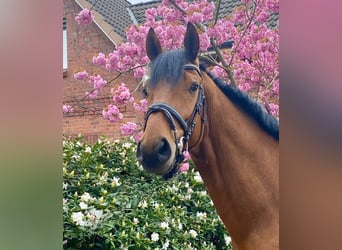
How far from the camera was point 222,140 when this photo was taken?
1454 millimetres

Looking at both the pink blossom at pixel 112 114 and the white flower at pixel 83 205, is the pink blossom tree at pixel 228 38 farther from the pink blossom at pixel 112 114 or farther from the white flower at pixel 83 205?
the white flower at pixel 83 205

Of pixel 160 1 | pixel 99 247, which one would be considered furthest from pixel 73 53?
pixel 99 247

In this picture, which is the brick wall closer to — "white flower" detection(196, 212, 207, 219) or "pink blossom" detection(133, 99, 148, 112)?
"pink blossom" detection(133, 99, 148, 112)

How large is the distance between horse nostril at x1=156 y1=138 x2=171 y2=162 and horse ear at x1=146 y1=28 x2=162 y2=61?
396 millimetres

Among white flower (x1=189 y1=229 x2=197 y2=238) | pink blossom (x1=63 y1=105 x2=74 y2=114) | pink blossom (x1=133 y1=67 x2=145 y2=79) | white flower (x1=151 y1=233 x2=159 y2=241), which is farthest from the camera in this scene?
white flower (x1=189 y1=229 x2=197 y2=238)

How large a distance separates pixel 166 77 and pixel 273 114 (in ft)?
1.45

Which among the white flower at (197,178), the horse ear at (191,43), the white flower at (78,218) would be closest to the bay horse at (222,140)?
the horse ear at (191,43)

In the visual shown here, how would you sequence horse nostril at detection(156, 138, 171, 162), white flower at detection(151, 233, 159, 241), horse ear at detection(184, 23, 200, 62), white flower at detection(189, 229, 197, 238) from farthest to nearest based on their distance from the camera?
white flower at detection(189, 229, 197, 238) → white flower at detection(151, 233, 159, 241) → horse ear at detection(184, 23, 200, 62) → horse nostril at detection(156, 138, 171, 162)

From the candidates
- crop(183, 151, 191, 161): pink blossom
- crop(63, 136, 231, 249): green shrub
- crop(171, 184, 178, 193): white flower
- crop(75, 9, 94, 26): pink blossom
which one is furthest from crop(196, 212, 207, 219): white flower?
crop(75, 9, 94, 26): pink blossom

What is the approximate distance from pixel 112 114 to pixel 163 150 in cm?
49

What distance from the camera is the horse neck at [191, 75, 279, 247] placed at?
56.6 inches

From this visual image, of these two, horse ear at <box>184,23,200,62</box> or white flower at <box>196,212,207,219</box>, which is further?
white flower at <box>196,212,207,219</box>

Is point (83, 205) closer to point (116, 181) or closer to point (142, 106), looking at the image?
point (116, 181)
